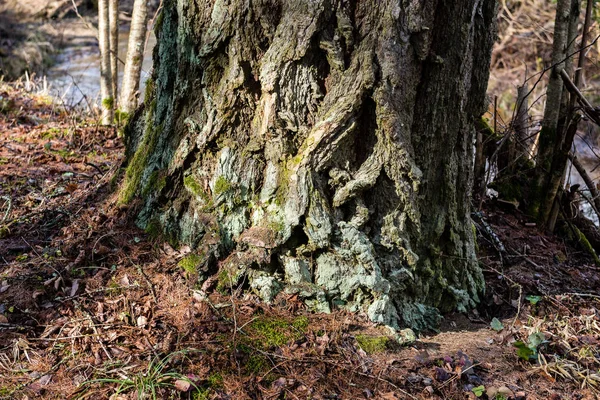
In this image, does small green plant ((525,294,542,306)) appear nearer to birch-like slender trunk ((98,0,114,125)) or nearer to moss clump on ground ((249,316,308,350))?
moss clump on ground ((249,316,308,350))

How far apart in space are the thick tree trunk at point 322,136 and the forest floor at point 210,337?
0.70 ft

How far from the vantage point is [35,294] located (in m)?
2.68

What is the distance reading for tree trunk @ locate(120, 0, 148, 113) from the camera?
5797mm

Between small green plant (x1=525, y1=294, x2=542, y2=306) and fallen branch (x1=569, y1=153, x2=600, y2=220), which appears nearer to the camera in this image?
small green plant (x1=525, y1=294, x2=542, y2=306)

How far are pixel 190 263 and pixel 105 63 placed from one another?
4723mm

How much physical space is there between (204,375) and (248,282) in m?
0.58

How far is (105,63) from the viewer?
21.5 feet

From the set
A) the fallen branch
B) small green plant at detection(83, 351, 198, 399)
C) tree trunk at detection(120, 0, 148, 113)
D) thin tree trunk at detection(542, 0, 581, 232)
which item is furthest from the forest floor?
tree trunk at detection(120, 0, 148, 113)

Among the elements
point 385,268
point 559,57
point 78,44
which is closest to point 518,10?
point 559,57

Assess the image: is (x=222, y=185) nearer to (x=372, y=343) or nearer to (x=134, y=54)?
(x=372, y=343)

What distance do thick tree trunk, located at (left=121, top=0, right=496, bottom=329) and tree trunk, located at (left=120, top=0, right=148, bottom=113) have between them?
3161 mm

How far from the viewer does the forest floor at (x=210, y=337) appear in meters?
A: 2.24

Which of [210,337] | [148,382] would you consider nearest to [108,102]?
[210,337]

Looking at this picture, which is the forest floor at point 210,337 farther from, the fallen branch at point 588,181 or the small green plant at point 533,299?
the fallen branch at point 588,181
